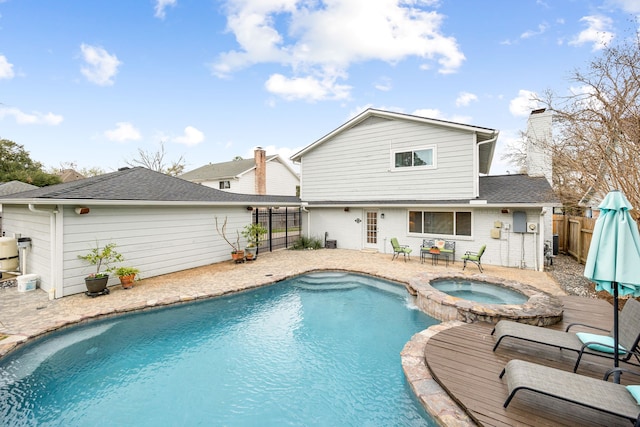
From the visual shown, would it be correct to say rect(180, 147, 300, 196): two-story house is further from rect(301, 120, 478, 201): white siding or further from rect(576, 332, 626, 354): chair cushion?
rect(576, 332, 626, 354): chair cushion

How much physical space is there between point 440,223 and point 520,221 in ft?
9.31

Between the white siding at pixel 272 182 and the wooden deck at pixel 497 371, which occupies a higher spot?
the white siding at pixel 272 182

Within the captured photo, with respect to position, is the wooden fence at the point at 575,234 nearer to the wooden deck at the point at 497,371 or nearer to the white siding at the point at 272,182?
the wooden deck at the point at 497,371

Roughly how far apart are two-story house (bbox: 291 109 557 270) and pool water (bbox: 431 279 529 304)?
369 cm

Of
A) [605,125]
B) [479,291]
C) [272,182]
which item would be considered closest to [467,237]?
[479,291]

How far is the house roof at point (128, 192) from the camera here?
277 inches

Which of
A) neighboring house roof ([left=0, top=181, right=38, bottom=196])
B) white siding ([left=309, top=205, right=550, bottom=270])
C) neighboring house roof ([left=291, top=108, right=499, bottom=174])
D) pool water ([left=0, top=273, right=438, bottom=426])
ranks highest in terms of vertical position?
neighboring house roof ([left=291, top=108, right=499, bottom=174])

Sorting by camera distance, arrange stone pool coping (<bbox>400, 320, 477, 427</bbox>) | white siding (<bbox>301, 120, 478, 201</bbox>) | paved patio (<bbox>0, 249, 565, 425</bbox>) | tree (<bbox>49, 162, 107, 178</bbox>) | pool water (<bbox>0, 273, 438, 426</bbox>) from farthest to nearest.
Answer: tree (<bbox>49, 162, 107, 178</bbox>) < white siding (<bbox>301, 120, 478, 201</bbox>) < paved patio (<bbox>0, 249, 565, 425</bbox>) < pool water (<bbox>0, 273, 438, 426</bbox>) < stone pool coping (<bbox>400, 320, 477, 427</bbox>)

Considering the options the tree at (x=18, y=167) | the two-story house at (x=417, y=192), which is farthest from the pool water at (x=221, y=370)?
the tree at (x=18, y=167)

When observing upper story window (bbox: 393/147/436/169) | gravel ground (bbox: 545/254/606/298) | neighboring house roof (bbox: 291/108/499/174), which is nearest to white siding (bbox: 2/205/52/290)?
neighboring house roof (bbox: 291/108/499/174)

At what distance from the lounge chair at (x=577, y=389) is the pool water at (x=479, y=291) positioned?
4.38 meters

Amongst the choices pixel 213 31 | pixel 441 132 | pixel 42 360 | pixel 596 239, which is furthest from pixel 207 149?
pixel 596 239

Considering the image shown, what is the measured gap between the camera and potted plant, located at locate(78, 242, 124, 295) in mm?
7113

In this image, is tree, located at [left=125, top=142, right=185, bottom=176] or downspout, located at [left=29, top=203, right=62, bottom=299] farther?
tree, located at [left=125, top=142, right=185, bottom=176]
